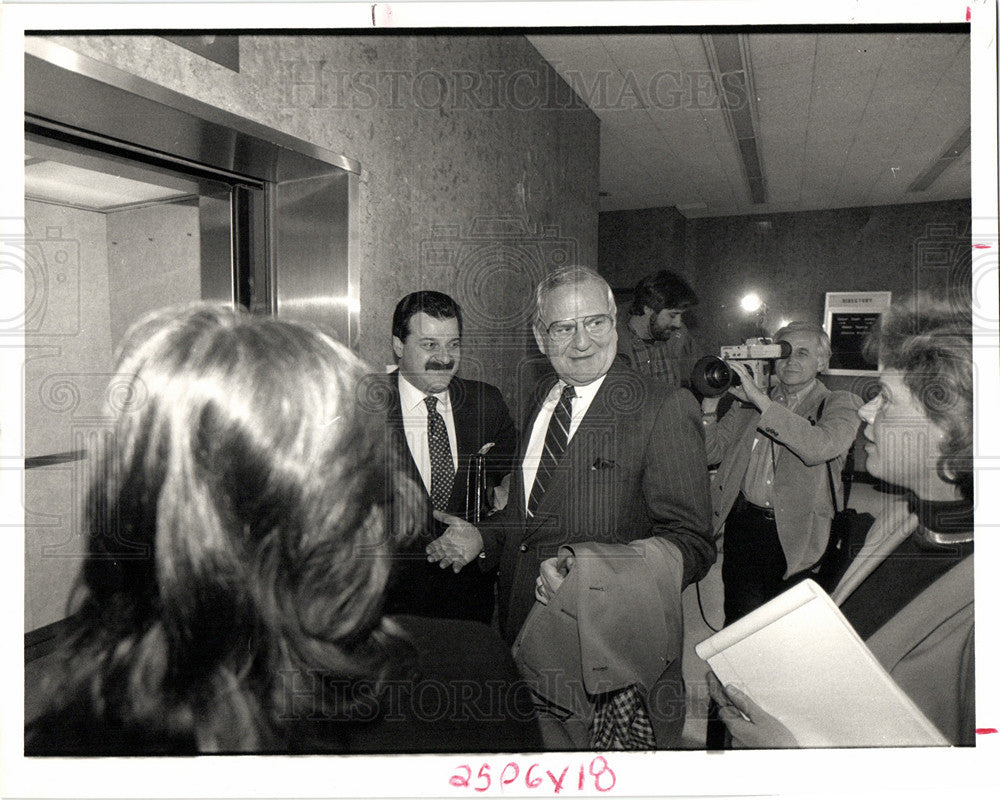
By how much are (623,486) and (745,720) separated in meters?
0.38

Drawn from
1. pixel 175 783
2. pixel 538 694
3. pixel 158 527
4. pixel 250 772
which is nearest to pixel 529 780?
pixel 538 694

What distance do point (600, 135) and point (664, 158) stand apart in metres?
0.10

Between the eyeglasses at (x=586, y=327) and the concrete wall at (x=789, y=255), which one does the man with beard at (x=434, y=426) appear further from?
the concrete wall at (x=789, y=255)

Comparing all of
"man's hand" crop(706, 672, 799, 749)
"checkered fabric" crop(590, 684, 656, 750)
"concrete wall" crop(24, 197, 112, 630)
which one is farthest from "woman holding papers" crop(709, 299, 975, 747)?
"concrete wall" crop(24, 197, 112, 630)

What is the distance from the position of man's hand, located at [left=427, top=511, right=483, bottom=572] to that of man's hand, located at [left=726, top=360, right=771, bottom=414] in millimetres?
425

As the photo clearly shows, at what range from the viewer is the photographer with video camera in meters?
0.94

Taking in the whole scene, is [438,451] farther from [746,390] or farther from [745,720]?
[745,720]

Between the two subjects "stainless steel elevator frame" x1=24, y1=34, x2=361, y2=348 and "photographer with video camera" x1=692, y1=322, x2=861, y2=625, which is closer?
"stainless steel elevator frame" x1=24, y1=34, x2=361, y2=348

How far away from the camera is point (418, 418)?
0.93 meters

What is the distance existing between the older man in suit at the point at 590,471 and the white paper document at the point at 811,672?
0.10 metres

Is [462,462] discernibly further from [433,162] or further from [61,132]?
[61,132]

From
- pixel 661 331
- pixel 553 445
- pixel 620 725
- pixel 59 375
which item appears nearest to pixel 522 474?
pixel 553 445

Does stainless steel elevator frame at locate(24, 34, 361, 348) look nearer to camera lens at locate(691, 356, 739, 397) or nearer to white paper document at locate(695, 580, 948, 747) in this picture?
camera lens at locate(691, 356, 739, 397)

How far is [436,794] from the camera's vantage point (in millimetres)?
943
